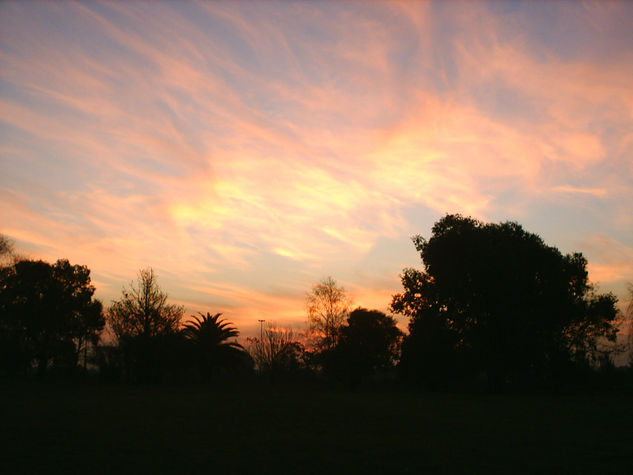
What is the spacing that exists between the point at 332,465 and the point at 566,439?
7287 millimetres

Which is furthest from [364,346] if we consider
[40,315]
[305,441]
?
[305,441]

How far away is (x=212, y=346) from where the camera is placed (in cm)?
5197

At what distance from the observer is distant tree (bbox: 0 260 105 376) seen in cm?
4919

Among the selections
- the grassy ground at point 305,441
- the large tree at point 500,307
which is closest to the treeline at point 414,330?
the large tree at point 500,307

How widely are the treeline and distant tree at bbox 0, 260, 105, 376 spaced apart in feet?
0.37

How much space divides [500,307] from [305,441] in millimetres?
31643

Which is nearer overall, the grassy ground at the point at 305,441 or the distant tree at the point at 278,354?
the grassy ground at the point at 305,441

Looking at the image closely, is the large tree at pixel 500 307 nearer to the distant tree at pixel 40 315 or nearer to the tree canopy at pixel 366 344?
the tree canopy at pixel 366 344

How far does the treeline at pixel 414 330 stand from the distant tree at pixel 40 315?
0.11 m

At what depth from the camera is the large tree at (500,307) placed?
132ft

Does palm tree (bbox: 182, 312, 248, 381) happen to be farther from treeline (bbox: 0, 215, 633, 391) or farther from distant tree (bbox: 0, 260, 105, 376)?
distant tree (bbox: 0, 260, 105, 376)

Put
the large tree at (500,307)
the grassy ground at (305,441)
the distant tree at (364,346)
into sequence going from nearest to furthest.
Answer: the grassy ground at (305,441) → the large tree at (500,307) → the distant tree at (364,346)

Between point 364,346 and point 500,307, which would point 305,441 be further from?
point 364,346

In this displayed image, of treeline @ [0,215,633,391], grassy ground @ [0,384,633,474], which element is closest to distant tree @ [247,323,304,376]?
treeline @ [0,215,633,391]
